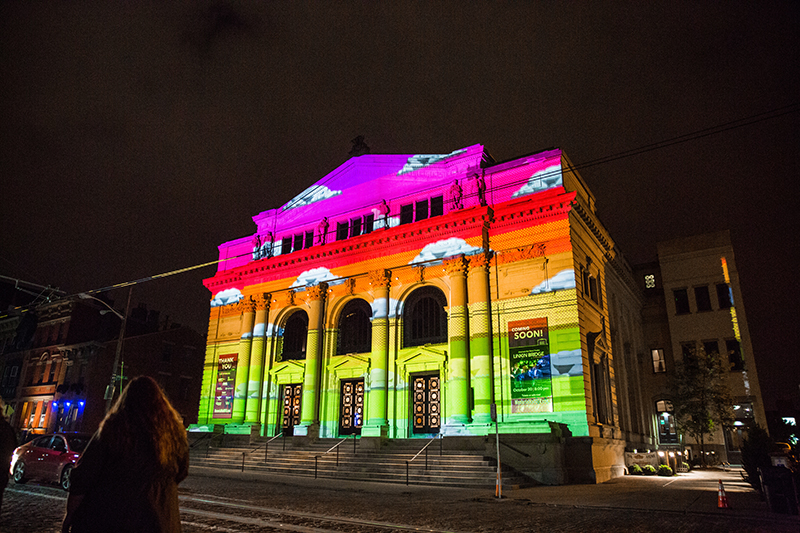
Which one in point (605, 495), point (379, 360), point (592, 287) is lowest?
point (605, 495)

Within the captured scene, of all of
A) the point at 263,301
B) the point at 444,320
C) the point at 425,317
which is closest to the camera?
the point at 444,320

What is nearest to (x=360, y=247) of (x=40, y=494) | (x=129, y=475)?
(x=40, y=494)

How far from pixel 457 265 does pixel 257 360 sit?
45.7 ft

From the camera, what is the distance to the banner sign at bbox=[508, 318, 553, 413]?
2286 cm

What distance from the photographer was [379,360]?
27328mm

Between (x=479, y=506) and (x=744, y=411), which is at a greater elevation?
(x=744, y=411)

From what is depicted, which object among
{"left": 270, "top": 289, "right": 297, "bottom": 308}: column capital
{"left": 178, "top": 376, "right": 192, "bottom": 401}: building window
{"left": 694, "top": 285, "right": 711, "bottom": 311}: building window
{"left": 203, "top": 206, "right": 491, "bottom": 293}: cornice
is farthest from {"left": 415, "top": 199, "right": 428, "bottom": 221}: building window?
{"left": 178, "top": 376, "right": 192, "bottom": 401}: building window

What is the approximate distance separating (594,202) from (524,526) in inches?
989

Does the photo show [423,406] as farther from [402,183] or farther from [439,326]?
[402,183]

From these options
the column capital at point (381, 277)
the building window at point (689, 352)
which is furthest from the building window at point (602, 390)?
the column capital at point (381, 277)

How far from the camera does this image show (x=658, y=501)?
13836mm

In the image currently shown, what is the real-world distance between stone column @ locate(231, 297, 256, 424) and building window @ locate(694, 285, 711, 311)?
3106 cm

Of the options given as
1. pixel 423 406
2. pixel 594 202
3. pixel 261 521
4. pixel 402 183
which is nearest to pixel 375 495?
pixel 261 521

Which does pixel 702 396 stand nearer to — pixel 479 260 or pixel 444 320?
pixel 444 320
